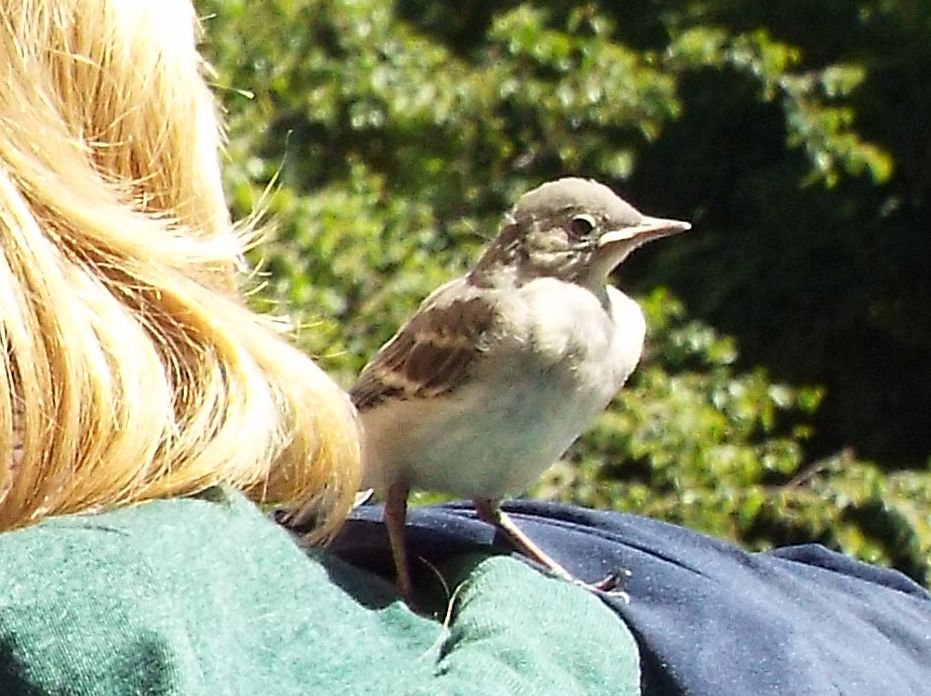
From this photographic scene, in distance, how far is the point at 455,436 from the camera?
2.08 meters

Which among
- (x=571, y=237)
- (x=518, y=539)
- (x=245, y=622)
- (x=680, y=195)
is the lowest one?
(x=680, y=195)

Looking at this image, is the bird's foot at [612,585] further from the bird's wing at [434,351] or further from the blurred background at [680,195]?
the blurred background at [680,195]

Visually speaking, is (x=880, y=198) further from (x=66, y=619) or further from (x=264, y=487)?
(x=66, y=619)

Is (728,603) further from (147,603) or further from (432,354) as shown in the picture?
(432,354)

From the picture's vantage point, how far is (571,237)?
2330mm

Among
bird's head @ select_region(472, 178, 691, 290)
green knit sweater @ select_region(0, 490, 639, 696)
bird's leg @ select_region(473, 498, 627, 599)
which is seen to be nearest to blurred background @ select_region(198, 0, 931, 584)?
bird's head @ select_region(472, 178, 691, 290)

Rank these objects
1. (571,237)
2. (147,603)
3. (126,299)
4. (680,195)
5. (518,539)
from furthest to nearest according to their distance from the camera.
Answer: (680,195) < (571,237) < (518,539) < (126,299) < (147,603)

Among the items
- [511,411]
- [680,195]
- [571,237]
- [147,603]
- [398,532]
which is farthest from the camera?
[680,195]

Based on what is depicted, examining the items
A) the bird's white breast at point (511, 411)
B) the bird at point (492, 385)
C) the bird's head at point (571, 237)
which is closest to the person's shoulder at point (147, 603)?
the bird at point (492, 385)

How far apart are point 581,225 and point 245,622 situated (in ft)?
4.22

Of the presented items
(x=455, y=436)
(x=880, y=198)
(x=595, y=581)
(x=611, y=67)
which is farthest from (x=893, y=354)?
(x=595, y=581)

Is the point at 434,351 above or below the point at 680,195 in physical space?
above

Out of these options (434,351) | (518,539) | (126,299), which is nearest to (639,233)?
(434,351)

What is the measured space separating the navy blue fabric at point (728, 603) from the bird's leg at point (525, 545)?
2 cm
